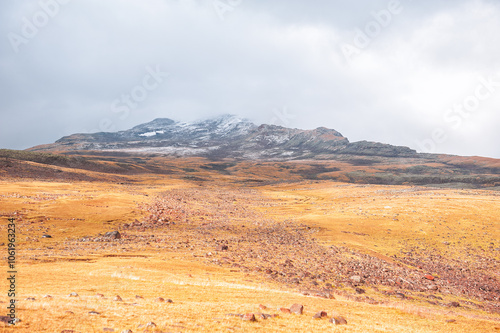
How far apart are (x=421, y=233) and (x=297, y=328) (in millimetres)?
33564

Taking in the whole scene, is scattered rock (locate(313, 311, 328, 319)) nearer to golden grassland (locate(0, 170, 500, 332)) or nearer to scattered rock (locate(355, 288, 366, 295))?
golden grassland (locate(0, 170, 500, 332))

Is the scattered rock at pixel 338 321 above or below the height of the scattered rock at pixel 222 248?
above

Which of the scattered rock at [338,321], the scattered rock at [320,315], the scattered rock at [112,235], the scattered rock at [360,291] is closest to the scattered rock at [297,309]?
the scattered rock at [320,315]

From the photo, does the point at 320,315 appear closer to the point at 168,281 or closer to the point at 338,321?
the point at 338,321

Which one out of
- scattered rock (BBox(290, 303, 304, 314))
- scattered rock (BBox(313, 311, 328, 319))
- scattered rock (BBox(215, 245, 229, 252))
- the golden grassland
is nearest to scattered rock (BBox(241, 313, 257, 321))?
the golden grassland

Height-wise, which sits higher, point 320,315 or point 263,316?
point 263,316

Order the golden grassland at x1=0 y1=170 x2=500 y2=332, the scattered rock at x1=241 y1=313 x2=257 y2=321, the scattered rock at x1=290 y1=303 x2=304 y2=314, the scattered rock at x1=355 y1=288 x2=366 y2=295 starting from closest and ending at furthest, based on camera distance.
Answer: the golden grassland at x1=0 y1=170 x2=500 y2=332, the scattered rock at x1=241 y1=313 x2=257 y2=321, the scattered rock at x1=290 y1=303 x2=304 y2=314, the scattered rock at x1=355 y1=288 x2=366 y2=295

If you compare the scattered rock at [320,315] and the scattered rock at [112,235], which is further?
the scattered rock at [112,235]

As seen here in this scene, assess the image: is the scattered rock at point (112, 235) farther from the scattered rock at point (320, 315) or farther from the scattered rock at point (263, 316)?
the scattered rock at point (320, 315)

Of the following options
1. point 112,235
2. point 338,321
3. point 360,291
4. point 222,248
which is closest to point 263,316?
point 338,321

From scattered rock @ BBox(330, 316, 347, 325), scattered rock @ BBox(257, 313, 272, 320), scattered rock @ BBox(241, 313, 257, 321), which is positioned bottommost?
scattered rock @ BBox(330, 316, 347, 325)

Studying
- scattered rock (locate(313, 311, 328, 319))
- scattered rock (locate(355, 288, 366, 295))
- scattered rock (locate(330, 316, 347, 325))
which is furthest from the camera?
scattered rock (locate(355, 288, 366, 295))

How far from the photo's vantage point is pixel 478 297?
64.6 feet

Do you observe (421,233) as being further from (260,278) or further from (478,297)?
(260,278)
